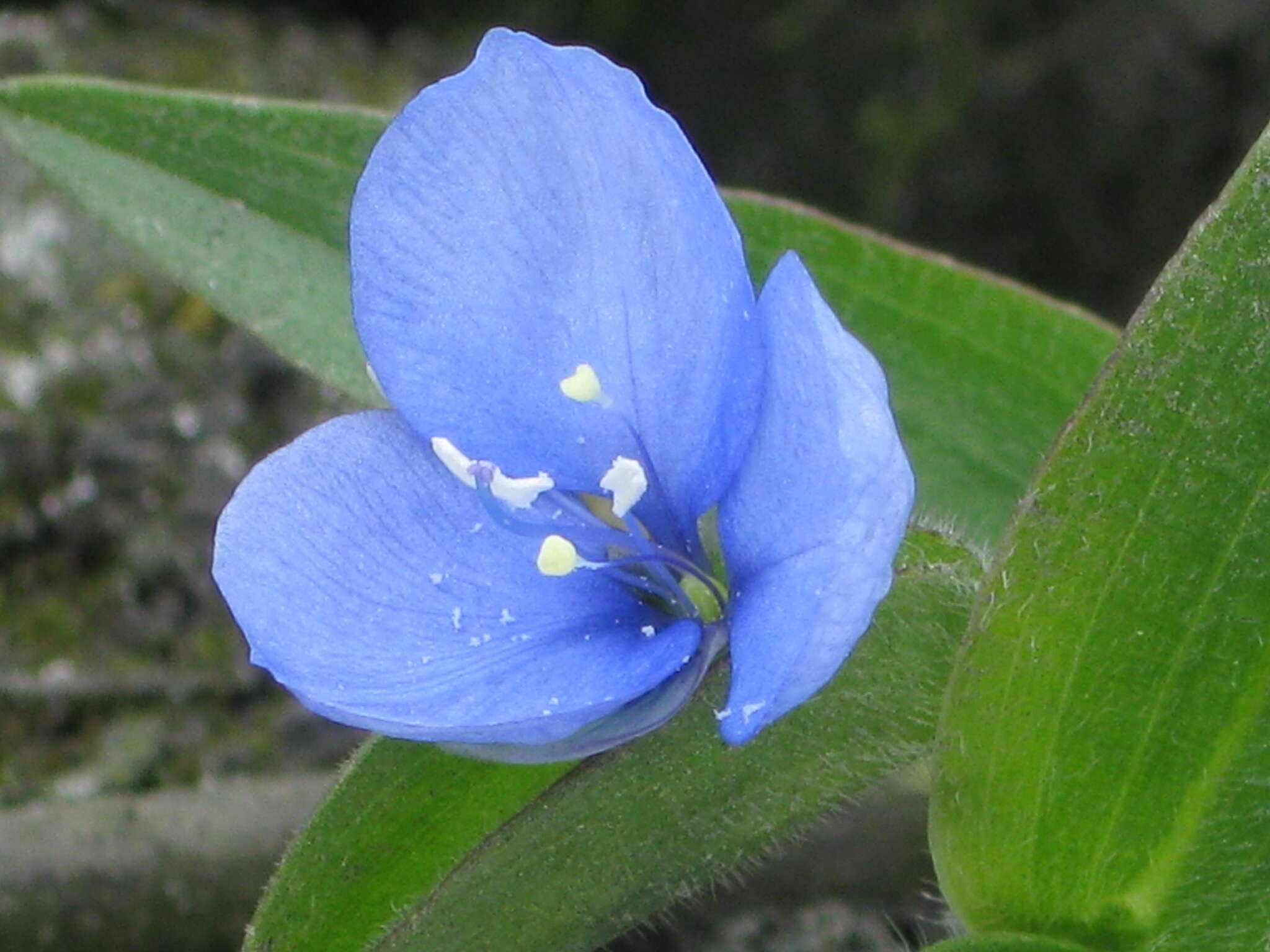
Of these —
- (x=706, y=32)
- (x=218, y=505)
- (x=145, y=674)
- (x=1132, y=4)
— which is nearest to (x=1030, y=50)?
(x=1132, y=4)

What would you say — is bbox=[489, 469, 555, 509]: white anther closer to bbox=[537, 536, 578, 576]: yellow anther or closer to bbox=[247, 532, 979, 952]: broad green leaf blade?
bbox=[537, 536, 578, 576]: yellow anther

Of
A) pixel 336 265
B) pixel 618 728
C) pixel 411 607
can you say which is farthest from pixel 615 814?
pixel 336 265

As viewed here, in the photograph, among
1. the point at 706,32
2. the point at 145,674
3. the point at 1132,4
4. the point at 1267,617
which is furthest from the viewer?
the point at 706,32

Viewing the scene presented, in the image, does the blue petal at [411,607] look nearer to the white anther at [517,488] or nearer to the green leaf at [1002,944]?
the white anther at [517,488]

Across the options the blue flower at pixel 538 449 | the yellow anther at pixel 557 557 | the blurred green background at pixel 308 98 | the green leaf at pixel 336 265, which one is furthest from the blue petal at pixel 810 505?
the blurred green background at pixel 308 98

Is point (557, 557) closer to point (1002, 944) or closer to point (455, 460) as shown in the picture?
point (455, 460)

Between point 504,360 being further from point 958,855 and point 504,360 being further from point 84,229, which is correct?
point 84,229

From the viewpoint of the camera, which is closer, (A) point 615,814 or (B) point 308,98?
(A) point 615,814
